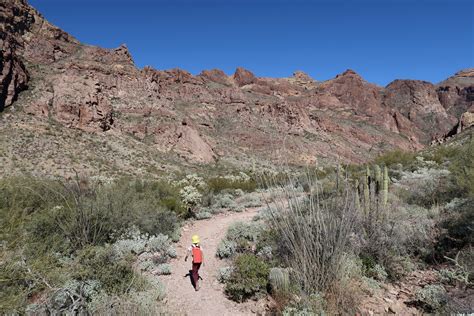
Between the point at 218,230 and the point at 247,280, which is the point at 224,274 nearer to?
the point at 247,280

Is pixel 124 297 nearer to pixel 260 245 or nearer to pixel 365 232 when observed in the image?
pixel 260 245

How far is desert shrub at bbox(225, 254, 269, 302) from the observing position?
6.05 metres

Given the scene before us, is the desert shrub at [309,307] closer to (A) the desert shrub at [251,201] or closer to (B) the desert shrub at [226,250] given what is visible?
(B) the desert shrub at [226,250]

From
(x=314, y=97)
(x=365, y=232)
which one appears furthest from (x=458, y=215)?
(x=314, y=97)

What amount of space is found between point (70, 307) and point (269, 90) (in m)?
98.5

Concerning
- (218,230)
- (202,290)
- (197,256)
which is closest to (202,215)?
(218,230)

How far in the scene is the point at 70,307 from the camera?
4.50 metres

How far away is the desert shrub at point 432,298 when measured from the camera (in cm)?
474

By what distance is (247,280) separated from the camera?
615cm

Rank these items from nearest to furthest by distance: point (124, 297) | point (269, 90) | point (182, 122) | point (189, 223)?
point (124, 297)
point (189, 223)
point (182, 122)
point (269, 90)

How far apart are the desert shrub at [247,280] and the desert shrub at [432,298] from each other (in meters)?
2.63

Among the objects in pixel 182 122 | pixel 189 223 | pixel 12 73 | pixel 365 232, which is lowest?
pixel 189 223

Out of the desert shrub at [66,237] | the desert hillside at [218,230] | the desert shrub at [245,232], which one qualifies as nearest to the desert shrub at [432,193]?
the desert hillside at [218,230]

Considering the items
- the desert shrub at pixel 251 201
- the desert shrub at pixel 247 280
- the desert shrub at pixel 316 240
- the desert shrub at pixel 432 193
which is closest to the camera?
the desert shrub at pixel 316 240
